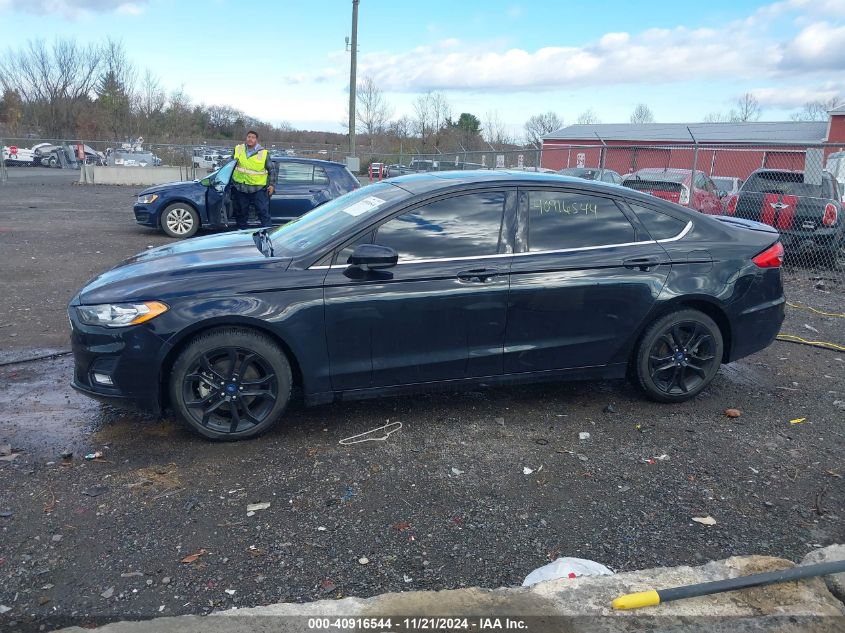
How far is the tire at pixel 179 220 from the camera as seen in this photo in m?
12.1

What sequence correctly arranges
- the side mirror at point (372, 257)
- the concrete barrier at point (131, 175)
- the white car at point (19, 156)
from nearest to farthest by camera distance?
the side mirror at point (372, 257), the concrete barrier at point (131, 175), the white car at point (19, 156)

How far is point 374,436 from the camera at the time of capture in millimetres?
4207

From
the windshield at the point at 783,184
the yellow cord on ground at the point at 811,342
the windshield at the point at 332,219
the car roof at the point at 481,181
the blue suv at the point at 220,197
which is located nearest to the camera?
the windshield at the point at 332,219

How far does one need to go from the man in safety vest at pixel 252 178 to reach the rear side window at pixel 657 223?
6.72 metres

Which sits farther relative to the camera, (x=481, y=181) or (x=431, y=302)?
(x=481, y=181)

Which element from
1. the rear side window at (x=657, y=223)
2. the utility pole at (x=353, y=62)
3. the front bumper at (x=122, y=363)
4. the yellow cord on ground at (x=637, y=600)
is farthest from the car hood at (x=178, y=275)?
the utility pole at (x=353, y=62)

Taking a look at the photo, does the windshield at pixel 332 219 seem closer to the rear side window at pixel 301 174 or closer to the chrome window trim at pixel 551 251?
the chrome window trim at pixel 551 251

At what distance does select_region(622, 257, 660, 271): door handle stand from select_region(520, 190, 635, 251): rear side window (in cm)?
15

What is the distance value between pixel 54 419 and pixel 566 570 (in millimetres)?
3424

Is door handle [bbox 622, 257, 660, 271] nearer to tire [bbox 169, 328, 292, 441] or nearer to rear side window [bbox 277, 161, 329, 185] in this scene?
tire [bbox 169, 328, 292, 441]

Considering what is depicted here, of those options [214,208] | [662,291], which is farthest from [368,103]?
[662,291]

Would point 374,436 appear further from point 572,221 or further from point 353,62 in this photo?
point 353,62

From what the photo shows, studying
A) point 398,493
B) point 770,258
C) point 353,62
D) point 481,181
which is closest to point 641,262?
point 770,258

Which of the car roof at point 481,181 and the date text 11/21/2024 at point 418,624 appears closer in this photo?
the date text 11/21/2024 at point 418,624
